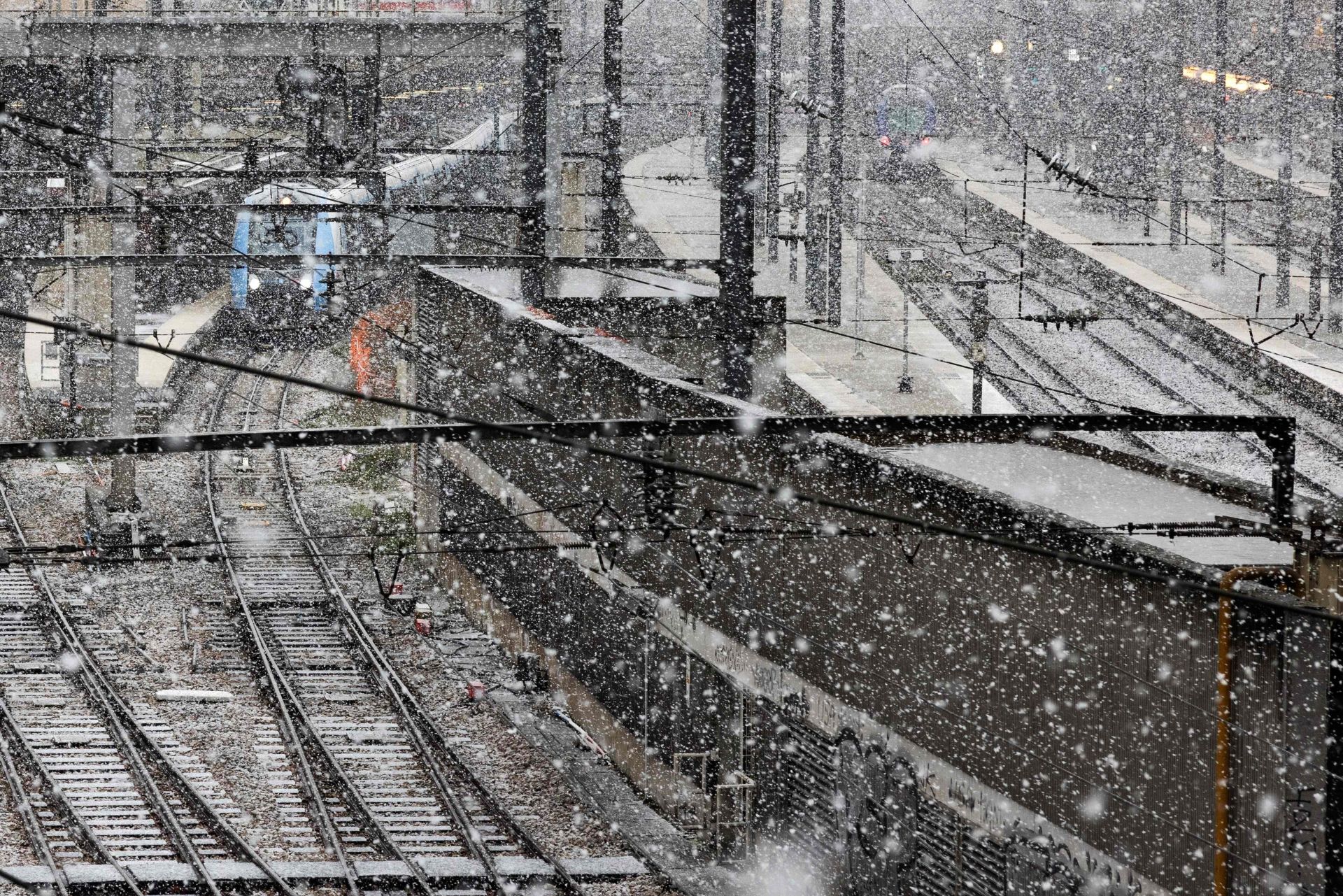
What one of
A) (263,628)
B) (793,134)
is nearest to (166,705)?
(263,628)

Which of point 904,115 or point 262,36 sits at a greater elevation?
point 262,36

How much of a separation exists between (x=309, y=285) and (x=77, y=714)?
1227 cm

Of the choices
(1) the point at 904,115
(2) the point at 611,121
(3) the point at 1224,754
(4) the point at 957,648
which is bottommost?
(4) the point at 957,648

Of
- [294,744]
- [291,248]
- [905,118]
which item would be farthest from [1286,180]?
[905,118]

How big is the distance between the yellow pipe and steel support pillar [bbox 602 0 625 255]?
1313 centimetres

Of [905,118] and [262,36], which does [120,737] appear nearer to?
[262,36]

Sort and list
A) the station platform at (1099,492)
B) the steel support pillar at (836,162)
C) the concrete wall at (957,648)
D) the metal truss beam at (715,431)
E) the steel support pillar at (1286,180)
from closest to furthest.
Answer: the metal truss beam at (715,431) < the concrete wall at (957,648) < the station platform at (1099,492) < the steel support pillar at (836,162) < the steel support pillar at (1286,180)

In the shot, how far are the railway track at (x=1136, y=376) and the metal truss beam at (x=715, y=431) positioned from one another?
948cm

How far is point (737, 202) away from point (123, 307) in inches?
432

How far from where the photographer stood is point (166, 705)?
A: 644 inches

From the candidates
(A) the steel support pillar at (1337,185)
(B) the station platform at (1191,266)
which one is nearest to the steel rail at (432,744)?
(B) the station platform at (1191,266)

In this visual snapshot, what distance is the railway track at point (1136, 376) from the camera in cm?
2078

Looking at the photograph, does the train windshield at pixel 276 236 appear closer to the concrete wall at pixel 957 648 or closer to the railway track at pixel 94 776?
the railway track at pixel 94 776

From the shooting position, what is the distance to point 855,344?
2888cm
